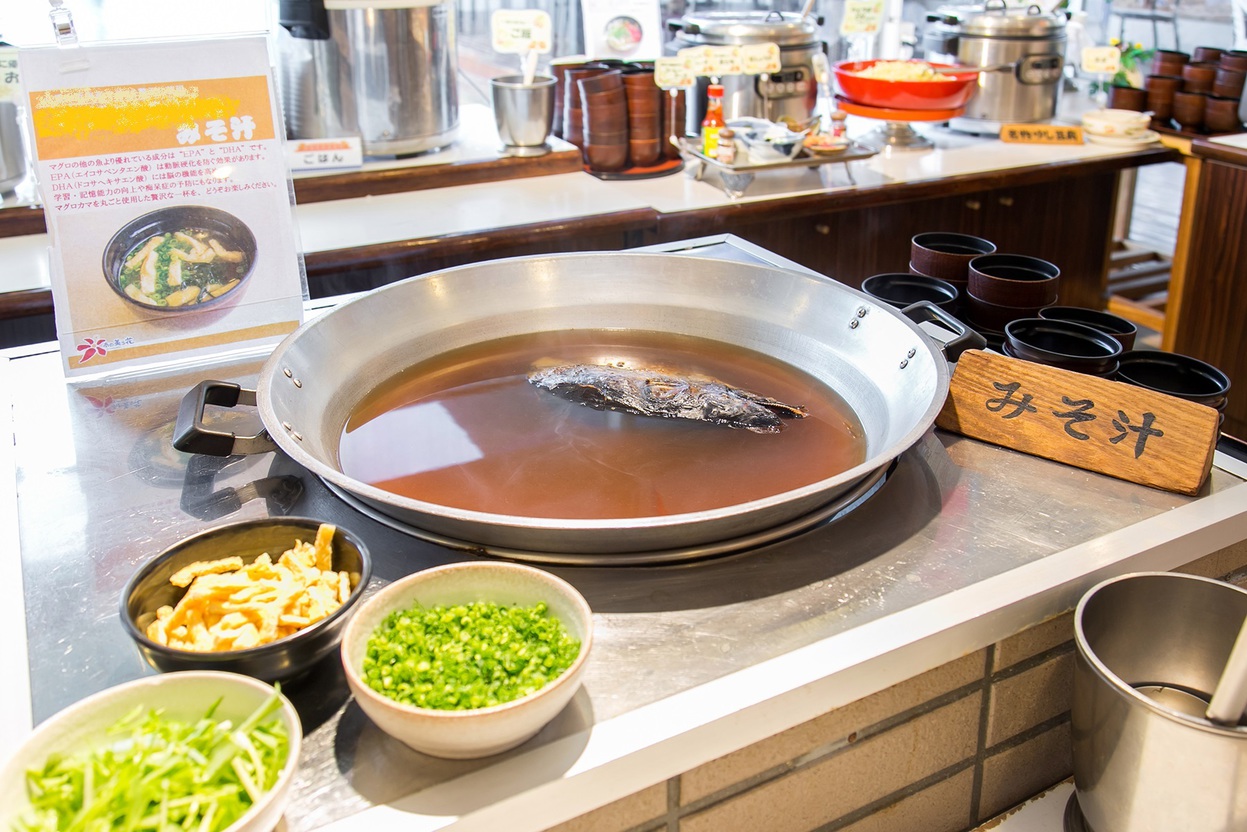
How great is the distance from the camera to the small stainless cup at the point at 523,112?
139 inches

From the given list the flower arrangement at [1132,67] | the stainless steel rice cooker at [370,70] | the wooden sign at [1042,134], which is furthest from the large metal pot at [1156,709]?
the flower arrangement at [1132,67]

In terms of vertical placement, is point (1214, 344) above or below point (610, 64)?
below

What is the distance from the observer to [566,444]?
1556 mm

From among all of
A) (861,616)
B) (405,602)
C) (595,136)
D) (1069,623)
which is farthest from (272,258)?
(595,136)

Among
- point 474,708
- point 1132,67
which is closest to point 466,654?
point 474,708

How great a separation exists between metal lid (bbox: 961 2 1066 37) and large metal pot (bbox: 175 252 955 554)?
2851 millimetres

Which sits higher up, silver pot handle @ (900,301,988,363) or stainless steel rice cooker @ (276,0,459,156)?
stainless steel rice cooker @ (276,0,459,156)

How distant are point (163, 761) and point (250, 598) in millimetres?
224

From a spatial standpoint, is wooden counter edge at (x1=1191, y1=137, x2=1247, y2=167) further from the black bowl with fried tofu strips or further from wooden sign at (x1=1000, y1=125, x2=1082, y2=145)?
the black bowl with fried tofu strips

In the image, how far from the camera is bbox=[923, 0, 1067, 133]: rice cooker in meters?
4.14

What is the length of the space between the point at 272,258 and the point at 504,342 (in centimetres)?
44

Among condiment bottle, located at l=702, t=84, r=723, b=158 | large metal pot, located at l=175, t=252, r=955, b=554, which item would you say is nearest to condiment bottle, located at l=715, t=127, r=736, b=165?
condiment bottle, located at l=702, t=84, r=723, b=158

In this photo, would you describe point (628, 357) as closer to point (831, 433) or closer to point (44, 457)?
point (831, 433)

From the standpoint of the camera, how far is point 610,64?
382 centimetres
